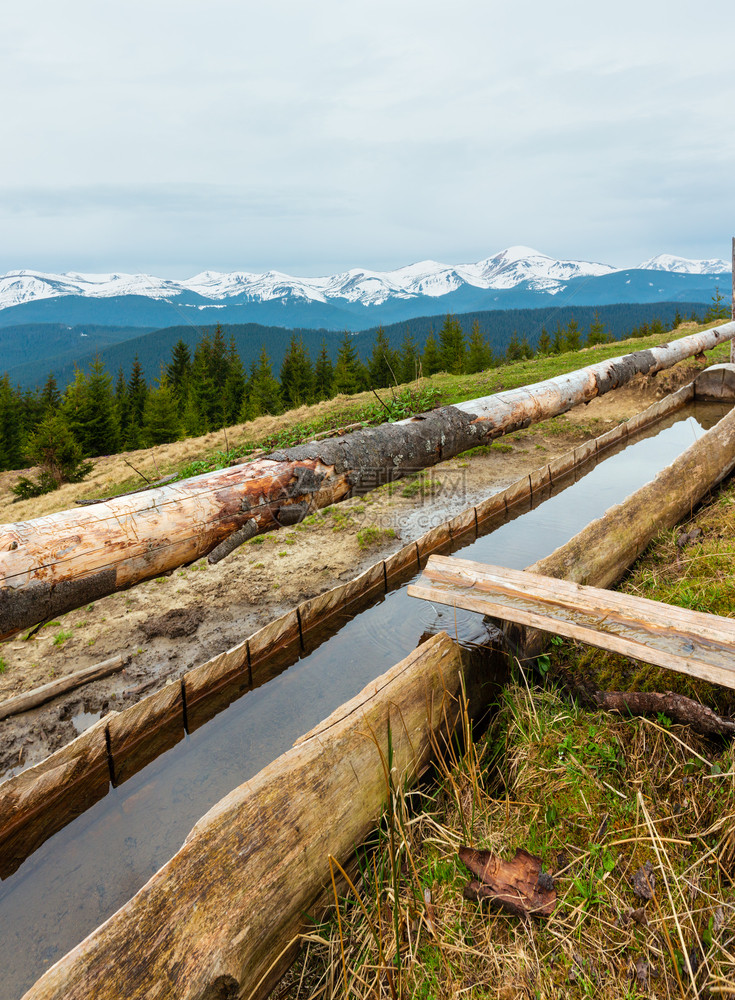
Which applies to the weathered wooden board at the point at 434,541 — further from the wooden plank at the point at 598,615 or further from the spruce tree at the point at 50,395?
the spruce tree at the point at 50,395

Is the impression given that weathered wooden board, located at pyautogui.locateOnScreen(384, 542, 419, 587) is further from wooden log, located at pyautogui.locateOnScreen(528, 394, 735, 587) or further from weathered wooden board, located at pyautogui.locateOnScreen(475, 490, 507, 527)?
wooden log, located at pyautogui.locateOnScreen(528, 394, 735, 587)

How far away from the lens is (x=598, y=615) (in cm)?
252

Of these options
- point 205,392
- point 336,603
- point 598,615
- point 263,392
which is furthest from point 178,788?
point 205,392

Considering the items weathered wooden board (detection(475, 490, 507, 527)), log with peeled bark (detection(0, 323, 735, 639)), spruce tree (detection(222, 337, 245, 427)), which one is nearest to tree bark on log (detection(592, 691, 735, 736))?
log with peeled bark (detection(0, 323, 735, 639))

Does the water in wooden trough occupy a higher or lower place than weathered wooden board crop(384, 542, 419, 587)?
lower

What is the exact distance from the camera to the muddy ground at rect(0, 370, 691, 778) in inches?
156

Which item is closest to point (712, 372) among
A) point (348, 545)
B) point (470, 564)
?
point (348, 545)

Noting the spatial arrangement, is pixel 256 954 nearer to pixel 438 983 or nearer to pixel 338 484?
pixel 438 983

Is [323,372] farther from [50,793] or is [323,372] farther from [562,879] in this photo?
[562,879]

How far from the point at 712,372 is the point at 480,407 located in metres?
6.31

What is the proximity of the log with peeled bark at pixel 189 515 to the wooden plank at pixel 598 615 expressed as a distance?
1.94m

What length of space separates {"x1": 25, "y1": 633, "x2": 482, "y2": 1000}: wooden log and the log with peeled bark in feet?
7.19

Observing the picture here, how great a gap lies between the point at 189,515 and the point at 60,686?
1.72m

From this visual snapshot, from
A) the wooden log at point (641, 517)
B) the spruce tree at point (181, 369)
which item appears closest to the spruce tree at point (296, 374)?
the spruce tree at point (181, 369)
